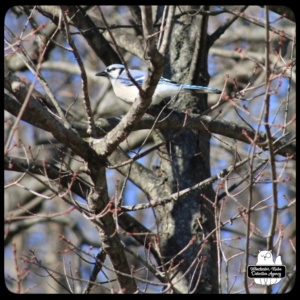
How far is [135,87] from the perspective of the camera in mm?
6066

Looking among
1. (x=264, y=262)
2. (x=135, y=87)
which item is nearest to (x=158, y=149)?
(x=264, y=262)

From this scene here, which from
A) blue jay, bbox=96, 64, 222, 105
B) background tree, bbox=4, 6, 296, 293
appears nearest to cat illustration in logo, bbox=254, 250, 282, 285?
background tree, bbox=4, 6, 296, 293

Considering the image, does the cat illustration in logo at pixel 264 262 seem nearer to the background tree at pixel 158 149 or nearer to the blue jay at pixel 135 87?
the background tree at pixel 158 149

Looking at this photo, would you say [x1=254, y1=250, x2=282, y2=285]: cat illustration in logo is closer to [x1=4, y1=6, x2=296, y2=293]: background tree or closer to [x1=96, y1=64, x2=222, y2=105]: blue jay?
[x1=4, y1=6, x2=296, y2=293]: background tree

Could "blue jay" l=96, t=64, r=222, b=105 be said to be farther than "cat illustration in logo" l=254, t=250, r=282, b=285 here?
Yes

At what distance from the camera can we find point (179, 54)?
564cm

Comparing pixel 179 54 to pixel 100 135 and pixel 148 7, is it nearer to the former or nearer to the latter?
pixel 100 135

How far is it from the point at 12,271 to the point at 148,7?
8012 millimetres

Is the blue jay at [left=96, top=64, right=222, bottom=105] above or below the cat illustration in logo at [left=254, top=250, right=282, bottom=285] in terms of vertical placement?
above

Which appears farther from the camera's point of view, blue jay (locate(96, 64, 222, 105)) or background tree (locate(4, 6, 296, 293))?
blue jay (locate(96, 64, 222, 105))

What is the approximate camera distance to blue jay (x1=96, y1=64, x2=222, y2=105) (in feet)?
17.3

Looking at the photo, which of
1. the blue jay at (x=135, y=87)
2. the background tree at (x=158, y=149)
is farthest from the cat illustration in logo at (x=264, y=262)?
the blue jay at (x=135, y=87)

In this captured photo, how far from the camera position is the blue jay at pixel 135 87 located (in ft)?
17.3
